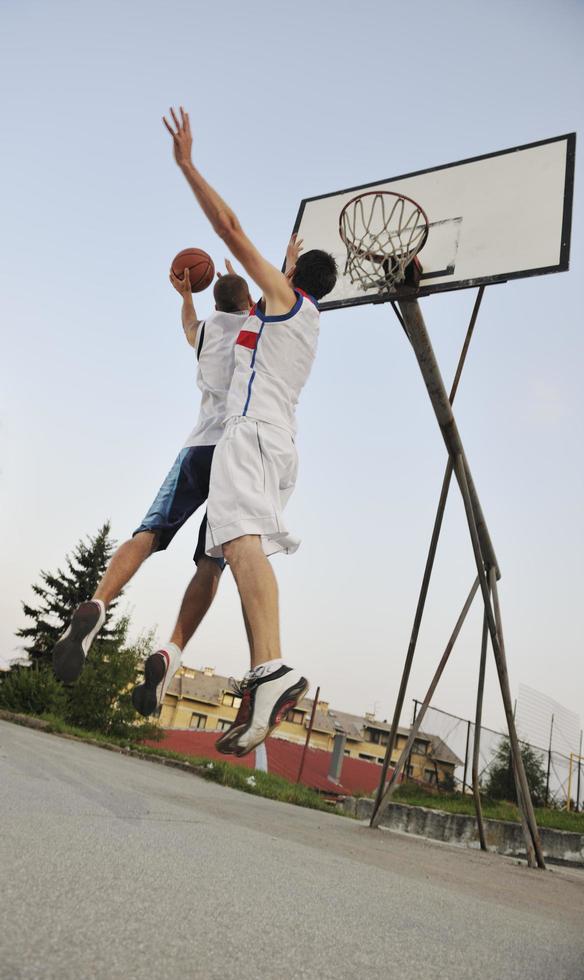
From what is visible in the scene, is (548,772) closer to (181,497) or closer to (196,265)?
(196,265)

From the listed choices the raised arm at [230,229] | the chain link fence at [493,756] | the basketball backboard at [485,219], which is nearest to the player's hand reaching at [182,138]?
the raised arm at [230,229]

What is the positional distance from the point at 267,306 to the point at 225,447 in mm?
630

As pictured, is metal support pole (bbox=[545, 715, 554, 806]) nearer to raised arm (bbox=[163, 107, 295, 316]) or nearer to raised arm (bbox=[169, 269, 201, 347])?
raised arm (bbox=[169, 269, 201, 347])

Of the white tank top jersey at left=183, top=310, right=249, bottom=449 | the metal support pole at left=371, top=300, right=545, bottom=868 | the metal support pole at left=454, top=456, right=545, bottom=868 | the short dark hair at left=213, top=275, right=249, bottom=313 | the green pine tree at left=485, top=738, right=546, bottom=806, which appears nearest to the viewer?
the white tank top jersey at left=183, top=310, right=249, bottom=449

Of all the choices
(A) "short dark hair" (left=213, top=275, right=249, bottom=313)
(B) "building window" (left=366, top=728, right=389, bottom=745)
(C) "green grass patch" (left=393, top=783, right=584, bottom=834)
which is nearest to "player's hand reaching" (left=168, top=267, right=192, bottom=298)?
(A) "short dark hair" (left=213, top=275, right=249, bottom=313)

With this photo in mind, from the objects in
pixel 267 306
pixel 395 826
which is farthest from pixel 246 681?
pixel 395 826

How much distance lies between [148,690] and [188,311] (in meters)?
1.83

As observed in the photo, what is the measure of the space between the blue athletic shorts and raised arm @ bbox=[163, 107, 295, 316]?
0.67 metres

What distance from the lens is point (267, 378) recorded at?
2.56 metres

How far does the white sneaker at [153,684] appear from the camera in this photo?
2297mm

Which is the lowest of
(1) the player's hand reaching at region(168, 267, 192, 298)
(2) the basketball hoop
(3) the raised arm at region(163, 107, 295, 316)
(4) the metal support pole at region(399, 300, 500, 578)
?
(3) the raised arm at region(163, 107, 295, 316)

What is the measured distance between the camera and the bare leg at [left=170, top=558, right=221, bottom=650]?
103 inches

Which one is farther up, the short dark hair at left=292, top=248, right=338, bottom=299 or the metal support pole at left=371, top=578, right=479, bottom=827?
the short dark hair at left=292, top=248, right=338, bottom=299

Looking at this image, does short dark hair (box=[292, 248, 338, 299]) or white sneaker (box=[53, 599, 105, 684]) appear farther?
short dark hair (box=[292, 248, 338, 299])
